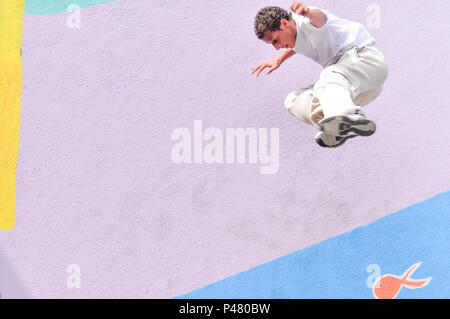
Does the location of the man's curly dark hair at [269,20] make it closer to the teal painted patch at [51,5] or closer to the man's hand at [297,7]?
the man's hand at [297,7]

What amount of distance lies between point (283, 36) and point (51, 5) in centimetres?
149

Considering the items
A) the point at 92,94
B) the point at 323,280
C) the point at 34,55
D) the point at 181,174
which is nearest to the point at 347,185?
the point at 323,280

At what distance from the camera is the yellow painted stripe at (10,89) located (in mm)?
3557

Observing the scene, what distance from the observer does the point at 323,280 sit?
354cm

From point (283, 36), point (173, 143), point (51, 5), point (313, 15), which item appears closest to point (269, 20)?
point (283, 36)

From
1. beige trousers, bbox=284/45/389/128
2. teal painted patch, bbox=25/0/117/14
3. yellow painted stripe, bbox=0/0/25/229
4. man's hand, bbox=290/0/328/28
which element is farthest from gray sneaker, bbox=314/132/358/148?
yellow painted stripe, bbox=0/0/25/229

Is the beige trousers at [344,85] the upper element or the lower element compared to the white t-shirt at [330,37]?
lower

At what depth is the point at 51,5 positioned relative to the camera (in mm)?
3574

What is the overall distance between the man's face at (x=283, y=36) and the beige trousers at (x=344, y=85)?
23cm

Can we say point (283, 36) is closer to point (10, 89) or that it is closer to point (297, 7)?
point (297, 7)

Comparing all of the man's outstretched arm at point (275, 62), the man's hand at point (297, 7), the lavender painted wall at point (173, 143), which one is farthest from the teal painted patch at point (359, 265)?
the man's hand at point (297, 7)

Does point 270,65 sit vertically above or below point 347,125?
above

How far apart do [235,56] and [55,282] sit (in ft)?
Answer: 5.60

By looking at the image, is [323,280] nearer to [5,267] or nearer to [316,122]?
[316,122]
